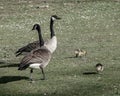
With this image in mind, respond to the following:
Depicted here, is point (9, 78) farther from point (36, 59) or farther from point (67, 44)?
point (67, 44)

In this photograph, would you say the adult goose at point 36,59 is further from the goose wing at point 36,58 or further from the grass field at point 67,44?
the grass field at point 67,44

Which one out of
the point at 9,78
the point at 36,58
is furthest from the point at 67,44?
the point at 36,58

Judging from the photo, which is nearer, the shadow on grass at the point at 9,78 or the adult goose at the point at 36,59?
the adult goose at the point at 36,59

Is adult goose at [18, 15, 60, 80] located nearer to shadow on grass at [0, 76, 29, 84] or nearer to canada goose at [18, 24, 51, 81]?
canada goose at [18, 24, 51, 81]

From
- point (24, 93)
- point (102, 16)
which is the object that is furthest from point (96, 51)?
point (102, 16)

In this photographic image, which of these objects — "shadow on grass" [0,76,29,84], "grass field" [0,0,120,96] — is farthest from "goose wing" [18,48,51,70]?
"shadow on grass" [0,76,29,84]

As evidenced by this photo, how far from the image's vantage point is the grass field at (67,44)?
1278cm

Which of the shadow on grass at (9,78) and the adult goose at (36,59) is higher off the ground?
the adult goose at (36,59)

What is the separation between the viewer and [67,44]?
66.6ft

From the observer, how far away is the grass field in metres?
12.8

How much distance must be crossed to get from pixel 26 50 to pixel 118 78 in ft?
10.9

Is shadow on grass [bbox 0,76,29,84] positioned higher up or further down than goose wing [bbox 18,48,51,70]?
further down

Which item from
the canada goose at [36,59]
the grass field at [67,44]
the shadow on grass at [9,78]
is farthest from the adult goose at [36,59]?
the shadow on grass at [9,78]

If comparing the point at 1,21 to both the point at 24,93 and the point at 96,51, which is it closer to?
the point at 96,51
